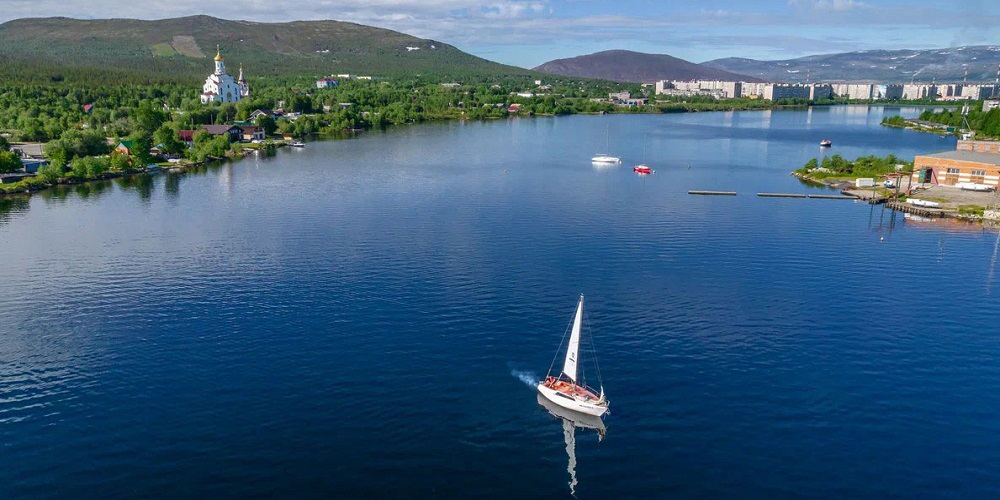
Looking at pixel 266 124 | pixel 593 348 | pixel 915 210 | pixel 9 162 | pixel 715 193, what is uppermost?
pixel 266 124

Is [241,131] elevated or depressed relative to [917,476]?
elevated

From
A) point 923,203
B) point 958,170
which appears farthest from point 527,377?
point 958,170

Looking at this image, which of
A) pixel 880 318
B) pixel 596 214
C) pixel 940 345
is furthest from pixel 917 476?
pixel 596 214

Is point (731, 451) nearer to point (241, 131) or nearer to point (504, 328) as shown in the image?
point (504, 328)

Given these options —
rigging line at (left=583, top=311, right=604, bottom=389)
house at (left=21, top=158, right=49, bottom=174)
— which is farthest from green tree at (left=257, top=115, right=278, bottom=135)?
rigging line at (left=583, top=311, right=604, bottom=389)

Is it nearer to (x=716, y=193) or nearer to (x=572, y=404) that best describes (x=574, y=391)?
(x=572, y=404)
